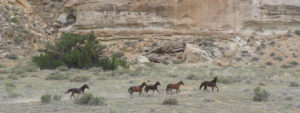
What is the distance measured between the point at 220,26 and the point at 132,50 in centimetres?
675

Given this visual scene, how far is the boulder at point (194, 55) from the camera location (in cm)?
2381

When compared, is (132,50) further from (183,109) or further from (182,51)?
(183,109)

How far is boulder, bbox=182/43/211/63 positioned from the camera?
78.1 ft

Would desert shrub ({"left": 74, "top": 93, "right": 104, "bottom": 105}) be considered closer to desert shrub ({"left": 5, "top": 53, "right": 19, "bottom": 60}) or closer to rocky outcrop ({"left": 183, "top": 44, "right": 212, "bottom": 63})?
rocky outcrop ({"left": 183, "top": 44, "right": 212, "bottom": 63})

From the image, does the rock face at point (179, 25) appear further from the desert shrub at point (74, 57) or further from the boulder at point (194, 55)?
the desert shrub at point (74, 57)

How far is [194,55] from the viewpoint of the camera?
941 inches

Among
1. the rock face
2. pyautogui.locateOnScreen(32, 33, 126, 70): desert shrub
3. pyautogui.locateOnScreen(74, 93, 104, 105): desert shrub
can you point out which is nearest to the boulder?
the rock face

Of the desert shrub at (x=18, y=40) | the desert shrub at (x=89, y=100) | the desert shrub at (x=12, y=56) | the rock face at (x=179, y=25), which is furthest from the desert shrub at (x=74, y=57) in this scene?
the desert shrub at (x=89, y=100)

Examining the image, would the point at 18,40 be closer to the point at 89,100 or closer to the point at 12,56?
Answer: the point at 12,56

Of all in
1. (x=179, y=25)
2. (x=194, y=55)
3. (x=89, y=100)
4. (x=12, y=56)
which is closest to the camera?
(x=89, y=100)

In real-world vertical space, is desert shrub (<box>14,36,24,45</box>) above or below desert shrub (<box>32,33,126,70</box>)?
above

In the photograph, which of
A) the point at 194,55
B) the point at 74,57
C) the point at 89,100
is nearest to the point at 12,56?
the point at 74,57

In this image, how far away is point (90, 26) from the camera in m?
29.9

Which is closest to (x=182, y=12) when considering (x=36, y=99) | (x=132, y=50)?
(x=132, y=50)
